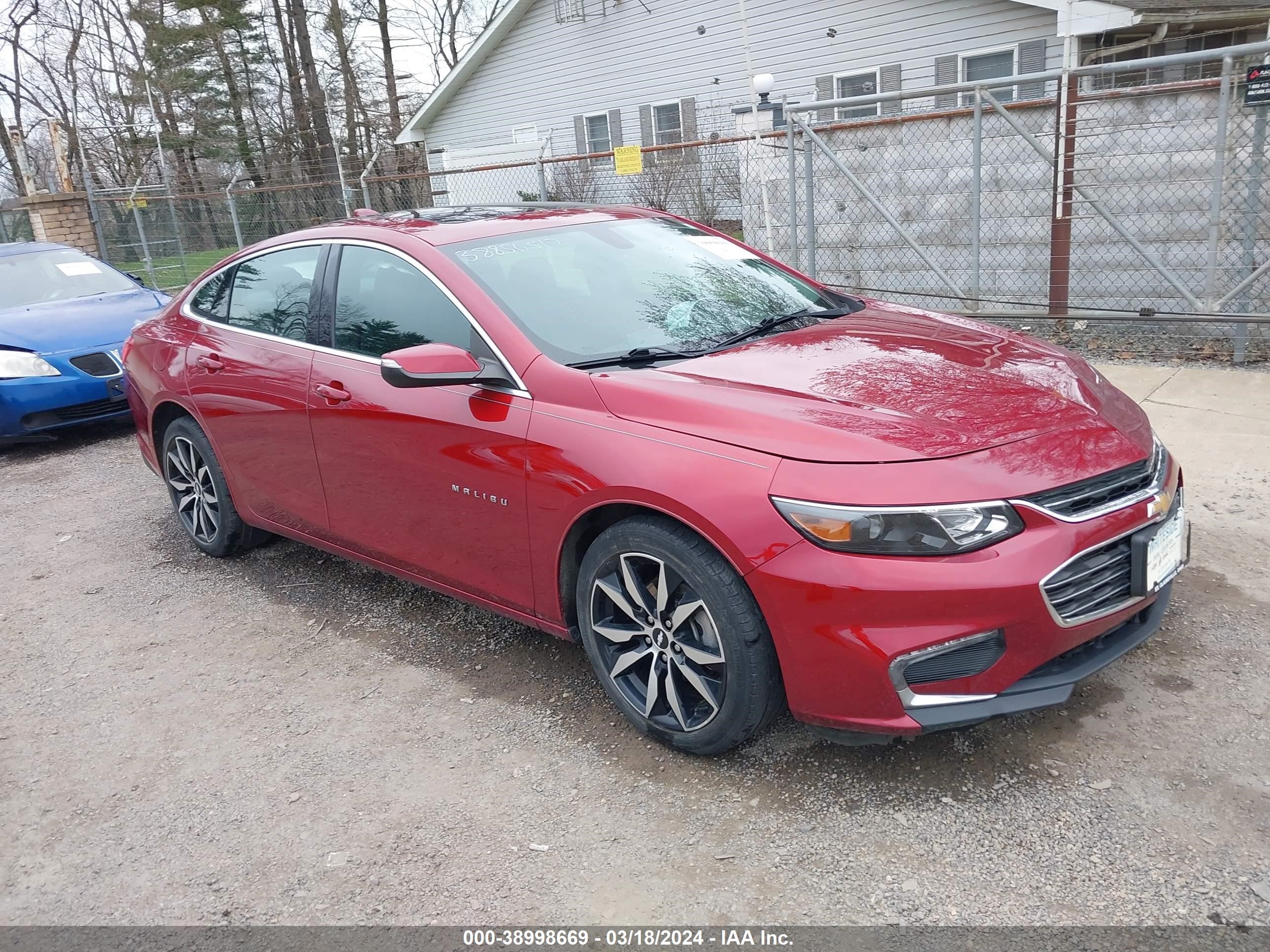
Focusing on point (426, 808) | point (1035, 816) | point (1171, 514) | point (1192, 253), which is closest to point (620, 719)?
point (426, 808)

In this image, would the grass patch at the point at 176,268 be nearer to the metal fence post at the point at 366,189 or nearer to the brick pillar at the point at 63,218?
the brick pillar at the point at 63,218

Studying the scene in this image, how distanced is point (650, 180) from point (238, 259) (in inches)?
328

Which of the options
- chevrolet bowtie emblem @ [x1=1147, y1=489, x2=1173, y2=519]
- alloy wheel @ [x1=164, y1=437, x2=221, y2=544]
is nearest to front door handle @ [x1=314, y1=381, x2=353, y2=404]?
alloy wheel @ [x1=164, y1=437, x2=221, y2=544]

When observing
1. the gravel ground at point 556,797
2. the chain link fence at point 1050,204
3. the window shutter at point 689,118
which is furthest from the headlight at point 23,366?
the window shutter at point 689,118

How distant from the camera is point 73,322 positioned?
25.3ft

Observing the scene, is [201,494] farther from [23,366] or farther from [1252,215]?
[1252,215]

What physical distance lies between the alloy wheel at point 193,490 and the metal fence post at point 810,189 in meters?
5.77

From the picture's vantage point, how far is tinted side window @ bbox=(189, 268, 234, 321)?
4.66 m

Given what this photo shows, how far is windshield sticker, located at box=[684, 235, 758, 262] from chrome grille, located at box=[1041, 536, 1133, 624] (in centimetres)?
206

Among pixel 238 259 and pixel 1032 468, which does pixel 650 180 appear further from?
pixel 1032 468

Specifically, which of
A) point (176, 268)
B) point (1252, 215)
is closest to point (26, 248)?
point (176, 268)

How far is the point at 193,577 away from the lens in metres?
4.90

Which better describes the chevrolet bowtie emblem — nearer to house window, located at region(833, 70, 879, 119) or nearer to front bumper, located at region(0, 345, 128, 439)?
front bumper, located at region(0, 345, 128, 439)

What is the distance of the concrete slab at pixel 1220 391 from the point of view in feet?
19.4
